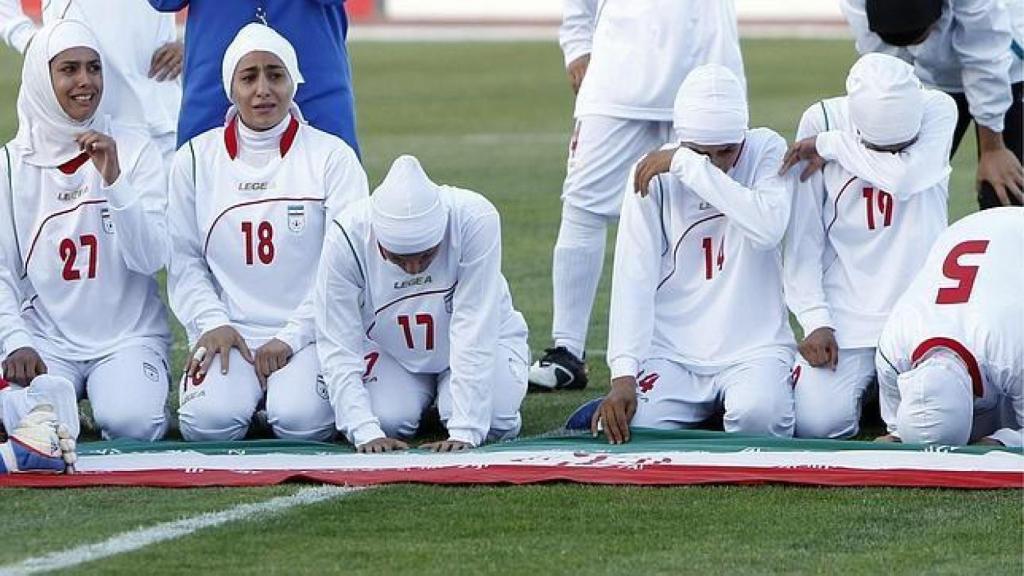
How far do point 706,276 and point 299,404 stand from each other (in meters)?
1.40

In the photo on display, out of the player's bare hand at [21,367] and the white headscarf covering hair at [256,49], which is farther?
the white headscarf covering hair at [256,49]

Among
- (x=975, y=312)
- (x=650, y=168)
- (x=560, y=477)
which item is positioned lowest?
(x=560, y=477)

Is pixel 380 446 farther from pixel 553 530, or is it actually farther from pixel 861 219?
pixel 861 219

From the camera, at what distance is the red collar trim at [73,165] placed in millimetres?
7758

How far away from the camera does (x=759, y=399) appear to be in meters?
7.33

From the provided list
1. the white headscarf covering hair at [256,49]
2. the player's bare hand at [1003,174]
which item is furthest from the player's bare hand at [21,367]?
the player's bare hand at [1003,174]

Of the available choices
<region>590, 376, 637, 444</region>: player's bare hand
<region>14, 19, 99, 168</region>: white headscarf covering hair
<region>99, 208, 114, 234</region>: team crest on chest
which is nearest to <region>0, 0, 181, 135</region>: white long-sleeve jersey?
<region>14, 19, 99, 168</region>: white headscarf covering hair

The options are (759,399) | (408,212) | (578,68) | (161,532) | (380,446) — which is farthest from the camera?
(578,68)

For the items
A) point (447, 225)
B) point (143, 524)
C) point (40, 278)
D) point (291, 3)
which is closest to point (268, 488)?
point (143, 524)

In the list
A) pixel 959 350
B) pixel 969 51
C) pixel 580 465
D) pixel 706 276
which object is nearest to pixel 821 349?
pixel 706 276

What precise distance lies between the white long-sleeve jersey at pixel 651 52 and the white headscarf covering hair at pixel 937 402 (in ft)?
6.33

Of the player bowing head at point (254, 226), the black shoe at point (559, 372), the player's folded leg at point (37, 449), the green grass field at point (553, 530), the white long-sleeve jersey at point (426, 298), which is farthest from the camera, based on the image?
the black shoe at point (559, 372)

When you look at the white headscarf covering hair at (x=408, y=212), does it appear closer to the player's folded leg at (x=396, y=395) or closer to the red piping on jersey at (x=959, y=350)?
the player's folded leg at (x=396, y=395)

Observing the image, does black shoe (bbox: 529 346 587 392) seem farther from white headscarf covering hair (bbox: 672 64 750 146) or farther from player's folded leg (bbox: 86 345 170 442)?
player's folded leg (bbox: 86 345 170 442)
